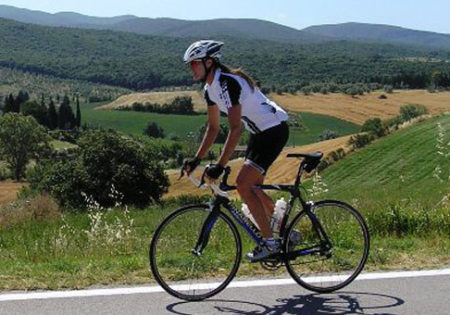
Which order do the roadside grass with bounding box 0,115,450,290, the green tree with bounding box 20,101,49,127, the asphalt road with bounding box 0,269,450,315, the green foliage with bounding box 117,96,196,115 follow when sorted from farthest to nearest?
1. the green foliage with bounding box 117,96,196,115
2. the green tree with bounding box 20,101,49,127
3. the roadside grass with bounding box 0,115,450,290
4. the asphalt road with bounding box 0,269,450,315

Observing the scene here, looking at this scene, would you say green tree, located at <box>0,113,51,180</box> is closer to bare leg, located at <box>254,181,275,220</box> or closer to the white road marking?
the white road marking

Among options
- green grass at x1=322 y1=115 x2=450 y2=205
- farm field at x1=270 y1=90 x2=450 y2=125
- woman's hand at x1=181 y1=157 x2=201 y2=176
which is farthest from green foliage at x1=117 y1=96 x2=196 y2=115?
woman's hand at x1=181 y1=157 x2=201 y2=176

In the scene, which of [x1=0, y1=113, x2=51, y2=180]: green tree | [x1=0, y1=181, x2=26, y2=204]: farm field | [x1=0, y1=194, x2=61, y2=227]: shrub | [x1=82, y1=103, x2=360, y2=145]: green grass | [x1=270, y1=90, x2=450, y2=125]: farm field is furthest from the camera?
[x1=270, y1=90, x2=450, y2=125]: farm field

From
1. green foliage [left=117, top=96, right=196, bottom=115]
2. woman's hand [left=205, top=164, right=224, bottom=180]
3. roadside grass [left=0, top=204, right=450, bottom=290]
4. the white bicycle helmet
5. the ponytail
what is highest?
the white bicycle helmet

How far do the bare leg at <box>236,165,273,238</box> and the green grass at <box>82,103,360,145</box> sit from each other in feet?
279

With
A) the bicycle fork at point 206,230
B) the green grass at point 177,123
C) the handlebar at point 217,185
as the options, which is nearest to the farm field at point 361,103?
the green grass at point 177,123

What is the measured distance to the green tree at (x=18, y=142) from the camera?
305ft

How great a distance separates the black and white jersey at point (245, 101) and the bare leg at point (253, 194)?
0.35 m

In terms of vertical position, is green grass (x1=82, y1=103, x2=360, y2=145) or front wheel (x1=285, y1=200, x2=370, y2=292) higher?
front wheel (x1=285, y1=200, x2=370, y2=292)

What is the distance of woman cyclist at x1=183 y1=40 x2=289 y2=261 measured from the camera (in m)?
4.78

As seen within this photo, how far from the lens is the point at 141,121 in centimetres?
12094

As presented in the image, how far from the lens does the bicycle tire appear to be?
4.97 metres

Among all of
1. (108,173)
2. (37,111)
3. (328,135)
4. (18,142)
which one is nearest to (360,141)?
(108,173)

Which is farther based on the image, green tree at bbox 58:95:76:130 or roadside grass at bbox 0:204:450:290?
green tree at bbox 58:95:76:130
